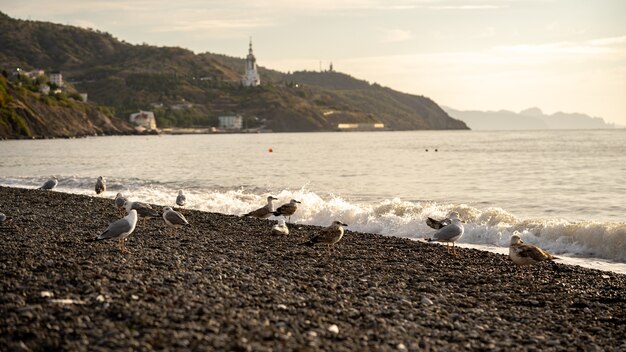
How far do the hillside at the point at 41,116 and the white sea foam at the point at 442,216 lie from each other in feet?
389

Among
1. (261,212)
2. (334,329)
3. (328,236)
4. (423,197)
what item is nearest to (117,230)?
(328,236)

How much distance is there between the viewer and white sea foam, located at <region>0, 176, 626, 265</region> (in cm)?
1855

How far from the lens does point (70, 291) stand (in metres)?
10.0

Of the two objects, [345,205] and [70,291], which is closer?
[70,291]

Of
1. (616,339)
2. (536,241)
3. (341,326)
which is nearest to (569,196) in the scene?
(536,241)

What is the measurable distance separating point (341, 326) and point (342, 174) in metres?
44.0

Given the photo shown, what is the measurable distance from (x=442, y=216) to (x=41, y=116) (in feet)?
495

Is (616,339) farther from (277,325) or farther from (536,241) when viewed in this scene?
(536,241)

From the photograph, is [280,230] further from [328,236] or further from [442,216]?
[442,216]

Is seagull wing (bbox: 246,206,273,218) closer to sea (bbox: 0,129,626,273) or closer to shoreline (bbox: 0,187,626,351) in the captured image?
sea (bbox: 0,129,626,273)

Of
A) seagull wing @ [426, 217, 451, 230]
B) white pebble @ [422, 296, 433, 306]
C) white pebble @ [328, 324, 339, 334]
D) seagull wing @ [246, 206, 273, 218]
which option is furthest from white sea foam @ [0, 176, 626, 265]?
white pebble @ [328, 324, 339, 334]

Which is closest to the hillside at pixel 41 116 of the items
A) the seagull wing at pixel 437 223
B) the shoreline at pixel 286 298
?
the seagull wing at pixel 437 223

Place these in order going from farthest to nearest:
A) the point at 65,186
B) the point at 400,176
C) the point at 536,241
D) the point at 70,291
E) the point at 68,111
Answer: the point at 68,111 → the point at 400,176 → the point at 65,186 → the point at 536,241 → the point at 70,291

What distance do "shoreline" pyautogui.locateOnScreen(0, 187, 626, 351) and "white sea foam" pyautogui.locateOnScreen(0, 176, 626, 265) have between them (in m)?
3.14
